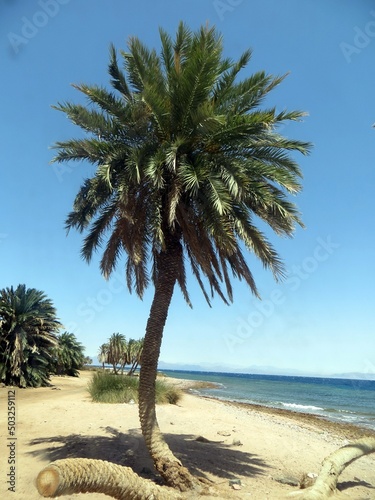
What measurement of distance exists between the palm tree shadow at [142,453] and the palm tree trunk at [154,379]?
843 mm

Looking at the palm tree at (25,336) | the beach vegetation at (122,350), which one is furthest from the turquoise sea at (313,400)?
the palm tree at (25,336)

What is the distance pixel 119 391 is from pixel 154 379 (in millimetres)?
13890

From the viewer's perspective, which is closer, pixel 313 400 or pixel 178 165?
pixel 178 165

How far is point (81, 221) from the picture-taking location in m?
9.91

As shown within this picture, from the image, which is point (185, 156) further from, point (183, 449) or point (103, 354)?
point (103, 354)

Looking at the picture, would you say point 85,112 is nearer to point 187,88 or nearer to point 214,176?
point 187,88

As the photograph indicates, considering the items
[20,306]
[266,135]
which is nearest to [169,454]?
[266,135]

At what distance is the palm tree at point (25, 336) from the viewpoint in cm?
2701

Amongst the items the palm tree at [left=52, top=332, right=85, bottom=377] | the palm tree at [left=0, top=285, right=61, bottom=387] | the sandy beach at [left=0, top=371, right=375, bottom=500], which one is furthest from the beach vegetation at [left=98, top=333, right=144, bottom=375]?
the sandy beach at [left=0, top=371, right=375, bottom=500]

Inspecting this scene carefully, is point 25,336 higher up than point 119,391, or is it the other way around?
point 25,336

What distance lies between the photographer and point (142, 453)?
10297mm

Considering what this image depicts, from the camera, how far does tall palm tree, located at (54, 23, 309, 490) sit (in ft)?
27.6

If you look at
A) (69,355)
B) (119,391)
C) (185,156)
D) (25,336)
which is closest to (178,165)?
(185,156)

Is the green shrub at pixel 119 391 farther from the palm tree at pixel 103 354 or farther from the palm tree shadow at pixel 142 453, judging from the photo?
the palm tree at pixel 103 354
